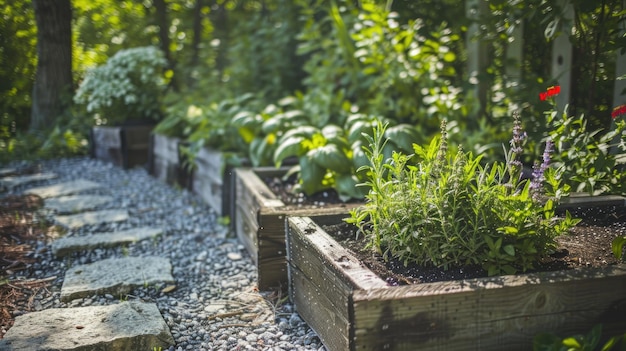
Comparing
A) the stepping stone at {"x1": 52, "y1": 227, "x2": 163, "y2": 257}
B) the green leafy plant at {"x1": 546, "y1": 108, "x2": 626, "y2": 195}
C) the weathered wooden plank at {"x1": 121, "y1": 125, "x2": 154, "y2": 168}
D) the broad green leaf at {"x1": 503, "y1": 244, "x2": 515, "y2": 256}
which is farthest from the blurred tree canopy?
the stepping stone at {"x1": 52, "y1": 227, "x2": 163, "y2": 257}

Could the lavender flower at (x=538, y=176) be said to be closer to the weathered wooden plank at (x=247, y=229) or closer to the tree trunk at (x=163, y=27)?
the weathered wooden plank at (x=247, y=229)

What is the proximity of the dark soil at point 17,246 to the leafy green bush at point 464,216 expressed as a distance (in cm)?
154

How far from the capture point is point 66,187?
185 inches

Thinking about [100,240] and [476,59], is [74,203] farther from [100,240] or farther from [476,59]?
[476,59]

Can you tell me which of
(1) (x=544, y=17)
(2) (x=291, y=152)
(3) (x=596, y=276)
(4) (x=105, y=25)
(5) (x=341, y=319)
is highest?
(4) (x=105, y=25)

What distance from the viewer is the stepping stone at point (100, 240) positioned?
10.7 feet

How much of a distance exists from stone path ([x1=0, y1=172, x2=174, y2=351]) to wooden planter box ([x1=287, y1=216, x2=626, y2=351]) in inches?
32.5

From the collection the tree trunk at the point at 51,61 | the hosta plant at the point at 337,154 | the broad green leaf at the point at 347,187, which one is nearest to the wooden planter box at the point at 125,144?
the tree trunk at the point at 51,61

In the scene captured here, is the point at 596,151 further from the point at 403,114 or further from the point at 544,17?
the point at 403,114

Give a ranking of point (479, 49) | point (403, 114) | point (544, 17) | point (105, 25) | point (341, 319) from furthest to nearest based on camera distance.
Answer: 1. point (105, 25)
2. point (403, 114)
3. point (479, 49)
4. point (544, 17)
5. point (341, 319)

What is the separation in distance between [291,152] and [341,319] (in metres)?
1.49

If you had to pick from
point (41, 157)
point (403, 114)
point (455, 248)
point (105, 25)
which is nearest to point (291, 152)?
point (403, 114)

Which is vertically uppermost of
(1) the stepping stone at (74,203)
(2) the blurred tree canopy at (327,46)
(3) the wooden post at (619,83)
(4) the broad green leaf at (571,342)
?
(2) the blurred tree canopy at (327,46)

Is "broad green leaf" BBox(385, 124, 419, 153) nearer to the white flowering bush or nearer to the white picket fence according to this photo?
the white picket fence
